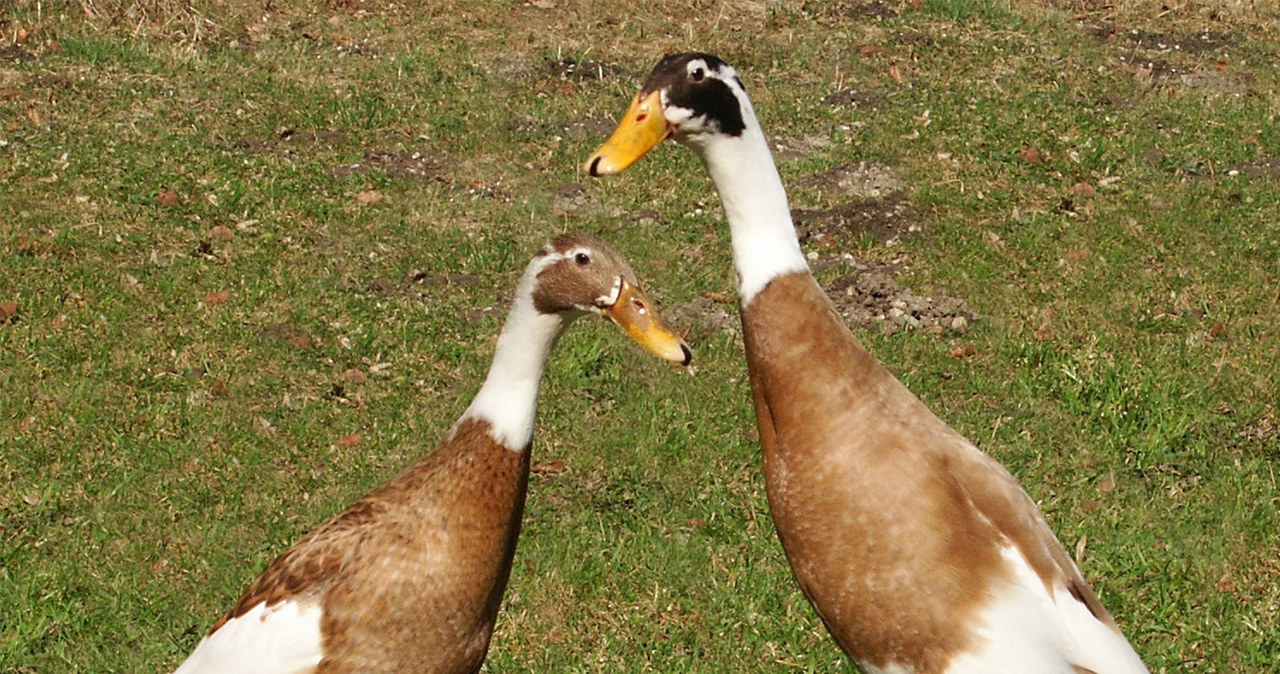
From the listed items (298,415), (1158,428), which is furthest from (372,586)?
(1158,428)

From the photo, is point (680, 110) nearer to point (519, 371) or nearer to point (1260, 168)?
point (519, 371)

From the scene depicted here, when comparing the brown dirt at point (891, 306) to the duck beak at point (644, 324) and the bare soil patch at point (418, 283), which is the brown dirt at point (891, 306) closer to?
the bare soil patch at point (418, 283)

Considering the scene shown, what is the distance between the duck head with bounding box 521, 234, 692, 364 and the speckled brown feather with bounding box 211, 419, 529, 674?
451mm

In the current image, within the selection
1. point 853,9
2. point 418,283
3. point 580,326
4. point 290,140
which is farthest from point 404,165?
point 853,9

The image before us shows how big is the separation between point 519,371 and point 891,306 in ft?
14.4

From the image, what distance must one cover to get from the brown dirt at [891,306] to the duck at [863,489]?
11.6 feet

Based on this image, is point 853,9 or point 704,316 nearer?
point 704,316

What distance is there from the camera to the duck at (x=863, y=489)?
15.0 ft

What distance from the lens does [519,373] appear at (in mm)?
4605

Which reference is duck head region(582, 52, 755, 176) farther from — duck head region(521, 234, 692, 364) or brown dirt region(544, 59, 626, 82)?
brown dirt region(544, 59, 626, 82)

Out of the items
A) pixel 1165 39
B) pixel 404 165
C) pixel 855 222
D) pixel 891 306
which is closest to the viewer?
pixel 891 306

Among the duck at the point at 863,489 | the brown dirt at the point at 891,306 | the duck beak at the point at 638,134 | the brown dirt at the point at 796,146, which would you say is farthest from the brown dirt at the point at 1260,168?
the duck beak at the point at 638,134

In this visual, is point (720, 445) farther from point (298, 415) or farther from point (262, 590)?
point (262, 590)

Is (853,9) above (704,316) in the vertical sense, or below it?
below
